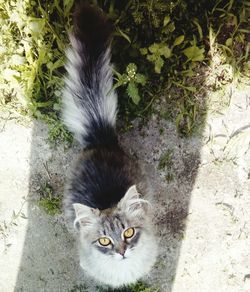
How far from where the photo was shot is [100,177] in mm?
2266

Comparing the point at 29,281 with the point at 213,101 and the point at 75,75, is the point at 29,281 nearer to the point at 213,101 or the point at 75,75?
the point at 75,75

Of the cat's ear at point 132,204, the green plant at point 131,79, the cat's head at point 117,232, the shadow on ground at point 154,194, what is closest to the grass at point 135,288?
the shadow on ground at point 154,194

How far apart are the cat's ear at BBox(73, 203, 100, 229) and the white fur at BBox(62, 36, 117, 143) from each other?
498mm

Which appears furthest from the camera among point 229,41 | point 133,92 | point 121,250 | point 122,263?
point 229,41

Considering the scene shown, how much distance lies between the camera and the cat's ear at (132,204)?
2084 mm

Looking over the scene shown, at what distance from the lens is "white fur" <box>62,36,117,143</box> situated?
2.25 meters

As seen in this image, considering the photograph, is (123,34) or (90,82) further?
(123,34)

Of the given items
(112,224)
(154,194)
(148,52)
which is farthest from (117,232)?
(148,52)

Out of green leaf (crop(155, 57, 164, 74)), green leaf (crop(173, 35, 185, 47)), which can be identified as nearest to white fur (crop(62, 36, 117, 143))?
green leaf (crop(155, 57, 164, 74))

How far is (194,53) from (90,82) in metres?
0.65

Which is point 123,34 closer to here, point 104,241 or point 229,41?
point 229,41

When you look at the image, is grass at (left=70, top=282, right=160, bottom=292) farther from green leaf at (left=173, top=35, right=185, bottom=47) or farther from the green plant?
green leaf at (left=173, top=35, right=185, bottom=47)

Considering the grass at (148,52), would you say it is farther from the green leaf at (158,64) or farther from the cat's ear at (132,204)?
the cat's ear at (132,204)

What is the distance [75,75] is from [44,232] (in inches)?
40.8
